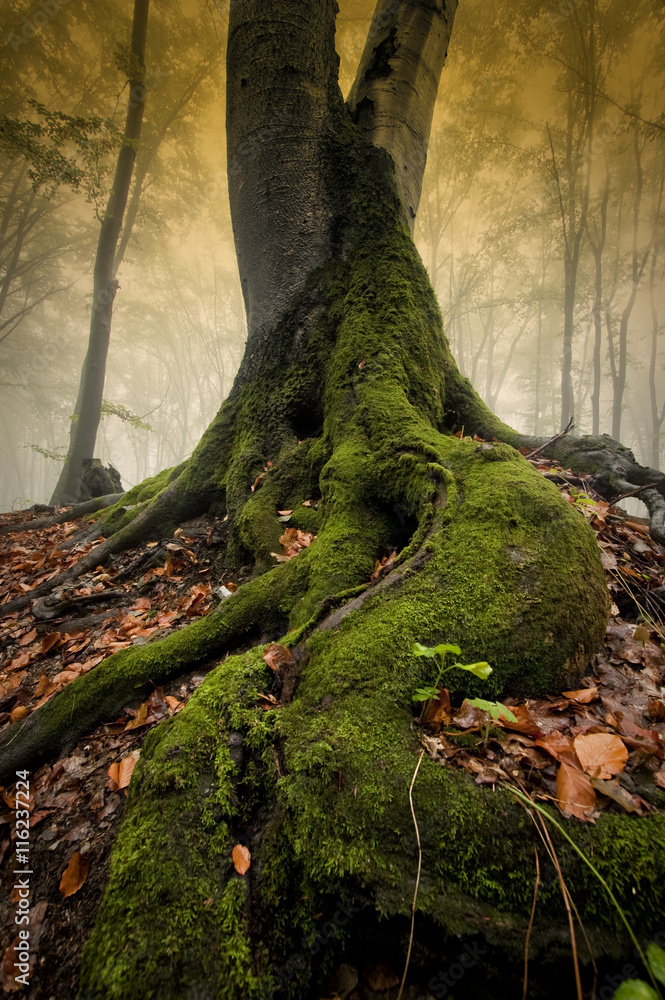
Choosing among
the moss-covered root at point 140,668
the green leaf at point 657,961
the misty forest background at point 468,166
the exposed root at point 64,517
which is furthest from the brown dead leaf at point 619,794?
the misty forest background at point 468,166

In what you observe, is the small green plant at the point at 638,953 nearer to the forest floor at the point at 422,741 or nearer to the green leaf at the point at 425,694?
the forest floor at the point at 422,741

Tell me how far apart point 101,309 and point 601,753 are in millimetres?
12020

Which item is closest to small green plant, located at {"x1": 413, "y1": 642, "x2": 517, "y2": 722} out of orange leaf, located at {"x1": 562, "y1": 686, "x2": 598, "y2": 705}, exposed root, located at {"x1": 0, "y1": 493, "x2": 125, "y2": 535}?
orange leaf, located at {"x1": 562, "y1": 686, "x2": 598, "y2": 705}

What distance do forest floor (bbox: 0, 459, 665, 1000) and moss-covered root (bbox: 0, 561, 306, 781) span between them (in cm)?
8

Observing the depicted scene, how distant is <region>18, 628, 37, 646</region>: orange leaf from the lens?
2.89 metres

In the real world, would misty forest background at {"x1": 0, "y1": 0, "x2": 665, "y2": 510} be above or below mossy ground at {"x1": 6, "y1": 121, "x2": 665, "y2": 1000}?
above

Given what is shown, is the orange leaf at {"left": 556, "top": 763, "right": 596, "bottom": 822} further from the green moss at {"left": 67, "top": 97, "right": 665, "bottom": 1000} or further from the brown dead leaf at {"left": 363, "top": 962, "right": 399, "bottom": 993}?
the brown dead leaf at {"left": 363, "top": 962, "right": 399, "bottom": 993}

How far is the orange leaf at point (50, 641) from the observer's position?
2.78m

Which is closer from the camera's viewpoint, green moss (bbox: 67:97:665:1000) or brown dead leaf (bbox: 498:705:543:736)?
green moss (bbox: 67:97:665:1000)

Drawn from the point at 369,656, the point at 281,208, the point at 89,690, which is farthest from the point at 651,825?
the point at 281,208

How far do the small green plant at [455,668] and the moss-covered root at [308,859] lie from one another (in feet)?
0.30

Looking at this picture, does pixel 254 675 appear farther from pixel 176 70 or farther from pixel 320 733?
pixel 176 70

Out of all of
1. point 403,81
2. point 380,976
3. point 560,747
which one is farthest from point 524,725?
point 403,81

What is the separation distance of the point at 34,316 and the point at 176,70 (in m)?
25.5
